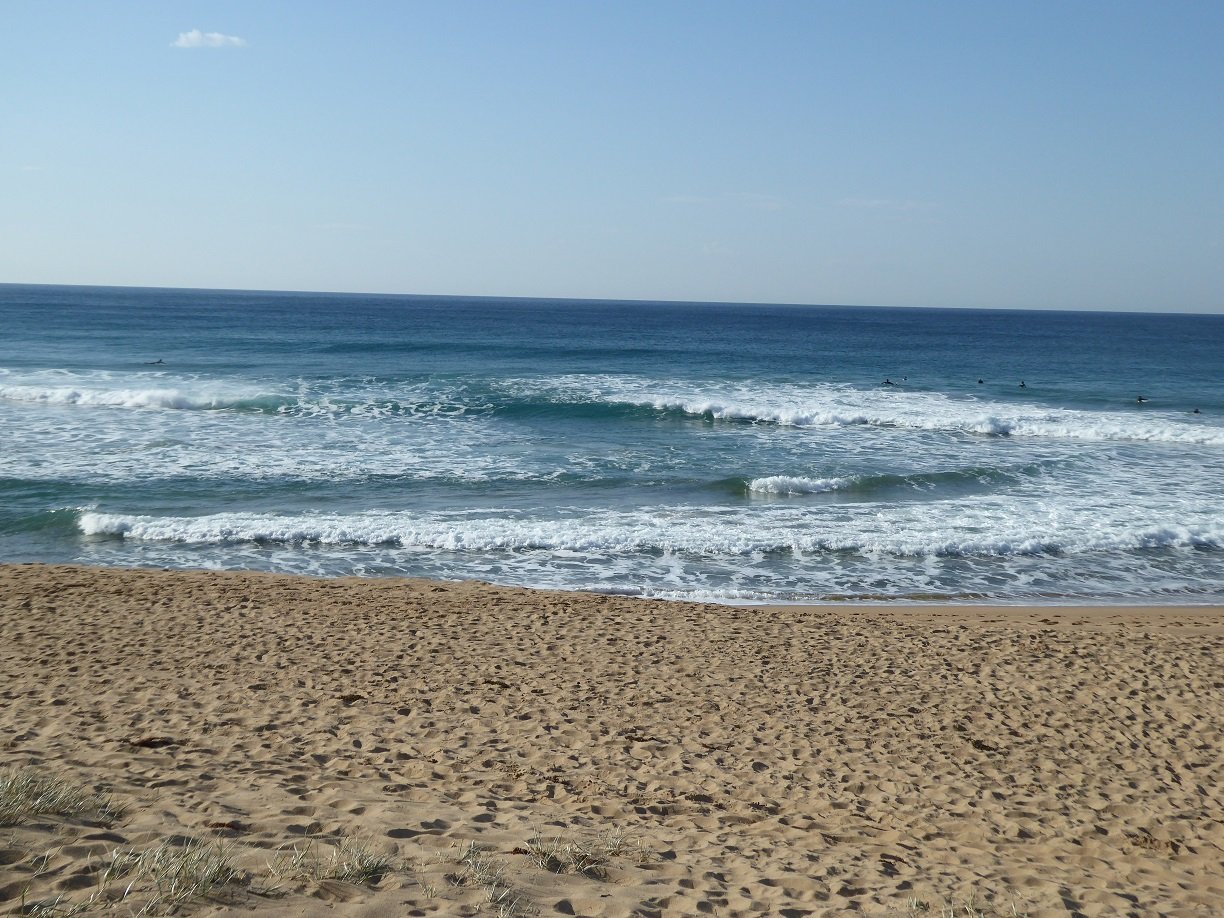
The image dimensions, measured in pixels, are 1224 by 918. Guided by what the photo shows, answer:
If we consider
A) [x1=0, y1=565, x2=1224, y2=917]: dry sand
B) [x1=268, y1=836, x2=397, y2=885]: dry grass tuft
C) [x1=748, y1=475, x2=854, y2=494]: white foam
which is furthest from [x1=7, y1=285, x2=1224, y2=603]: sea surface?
[x1=268, y1=836, x2=397, y2=885]: dry grass tuft

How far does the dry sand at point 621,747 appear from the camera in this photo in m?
4.75

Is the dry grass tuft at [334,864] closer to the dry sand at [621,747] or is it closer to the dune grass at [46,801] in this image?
the dry sand at [621,747]

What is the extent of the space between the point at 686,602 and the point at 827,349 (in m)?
49.2

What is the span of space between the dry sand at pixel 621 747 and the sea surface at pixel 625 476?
209 cm

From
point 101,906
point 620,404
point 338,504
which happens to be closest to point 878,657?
point 101,906

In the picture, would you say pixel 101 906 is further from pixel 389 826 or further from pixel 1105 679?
pixel 1105 679

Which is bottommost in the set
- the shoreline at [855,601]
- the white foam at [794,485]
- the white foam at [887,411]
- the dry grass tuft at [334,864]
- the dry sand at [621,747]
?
the shoreline at [855,601]

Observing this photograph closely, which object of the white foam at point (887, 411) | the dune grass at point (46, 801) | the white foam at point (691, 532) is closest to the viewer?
the dune grass at point (46, 801)

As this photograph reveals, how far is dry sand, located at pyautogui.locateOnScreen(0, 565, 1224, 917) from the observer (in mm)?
4750

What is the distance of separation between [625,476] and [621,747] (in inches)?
485

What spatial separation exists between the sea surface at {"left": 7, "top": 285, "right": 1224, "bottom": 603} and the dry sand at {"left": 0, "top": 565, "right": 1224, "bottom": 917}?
209 cm

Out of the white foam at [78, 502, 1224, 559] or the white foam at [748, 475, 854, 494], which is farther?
the white foam at [748, 475, 854, 494]

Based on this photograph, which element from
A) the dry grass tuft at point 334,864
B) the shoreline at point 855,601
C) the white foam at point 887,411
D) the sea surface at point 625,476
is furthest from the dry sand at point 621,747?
the white foam at point 887,411

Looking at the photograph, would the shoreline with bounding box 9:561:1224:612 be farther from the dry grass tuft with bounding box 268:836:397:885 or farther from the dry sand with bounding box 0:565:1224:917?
the dry grass tuft with bounding box 268:836:397:885
